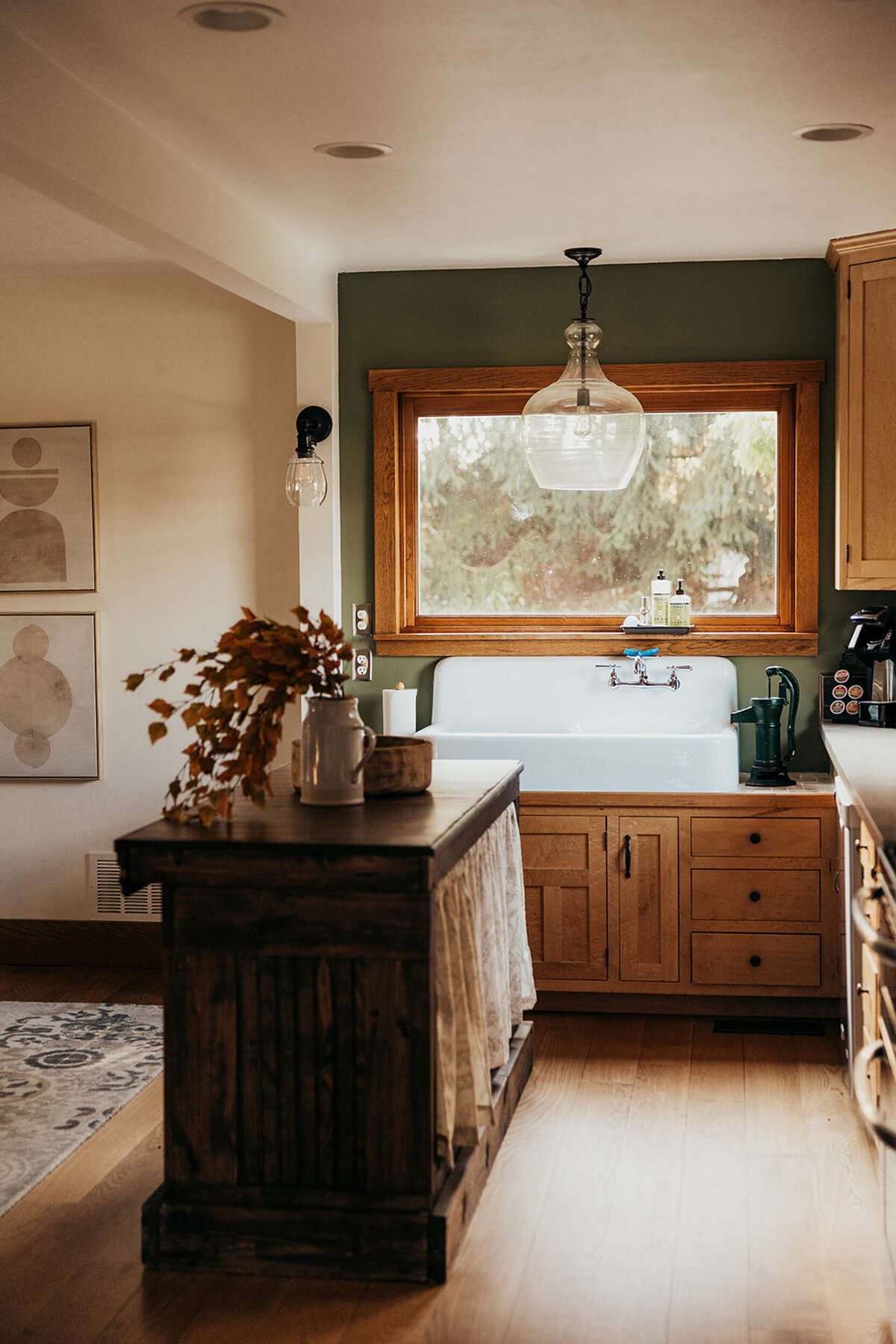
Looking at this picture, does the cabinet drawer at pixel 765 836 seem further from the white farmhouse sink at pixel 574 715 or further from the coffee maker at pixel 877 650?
the coffee maker at pixel 877 650

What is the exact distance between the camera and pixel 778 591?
4660 millimetres

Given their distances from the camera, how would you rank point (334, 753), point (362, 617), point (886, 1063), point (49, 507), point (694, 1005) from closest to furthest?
point (886, 1063)
point (334, 753)
point (694, 1005)
point (362, 617)
point (49, 507)

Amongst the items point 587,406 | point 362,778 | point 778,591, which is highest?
point 587,406

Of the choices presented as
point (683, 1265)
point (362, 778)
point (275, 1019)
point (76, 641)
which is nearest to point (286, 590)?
point (76, 641)

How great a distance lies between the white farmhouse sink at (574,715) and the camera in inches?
166

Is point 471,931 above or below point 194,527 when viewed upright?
below

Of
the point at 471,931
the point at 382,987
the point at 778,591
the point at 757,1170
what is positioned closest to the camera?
the point at 382,987

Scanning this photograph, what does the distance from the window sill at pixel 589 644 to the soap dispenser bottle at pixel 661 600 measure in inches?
2.4

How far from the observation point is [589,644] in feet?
15.5

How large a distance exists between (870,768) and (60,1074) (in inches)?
91.1

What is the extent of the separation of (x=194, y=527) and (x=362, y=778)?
7.78 feet

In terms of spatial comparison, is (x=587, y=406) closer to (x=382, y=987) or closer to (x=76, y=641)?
(x=76, y=641)

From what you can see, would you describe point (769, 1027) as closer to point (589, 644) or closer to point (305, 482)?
point (589, 644)

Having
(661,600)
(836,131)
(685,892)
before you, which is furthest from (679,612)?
(836,131)
